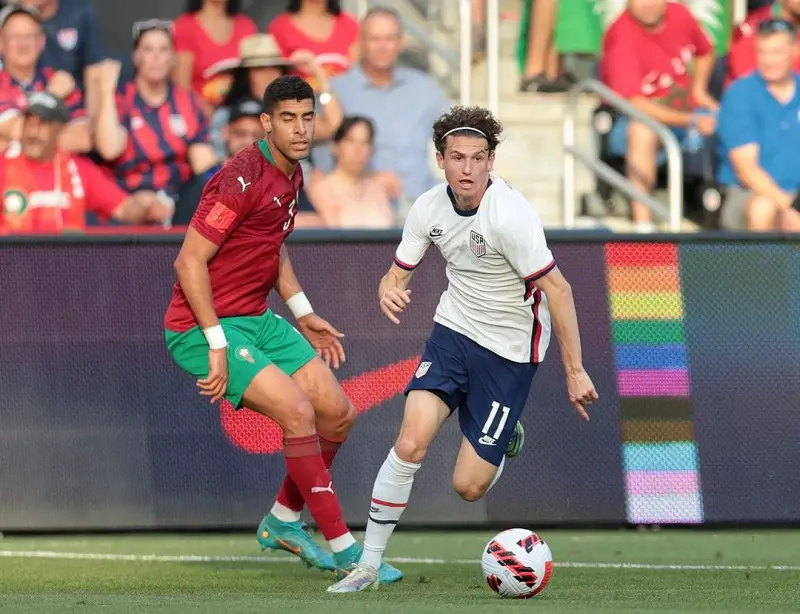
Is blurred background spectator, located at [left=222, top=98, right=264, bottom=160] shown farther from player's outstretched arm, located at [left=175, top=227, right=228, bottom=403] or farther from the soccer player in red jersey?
player's outstretched arm, located at [left=175, top=227, right=228, bottom=403]

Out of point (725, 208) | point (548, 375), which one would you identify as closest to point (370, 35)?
point (725, 208)

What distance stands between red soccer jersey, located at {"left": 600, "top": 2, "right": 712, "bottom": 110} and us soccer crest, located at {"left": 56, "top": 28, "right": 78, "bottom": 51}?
4.24 meters

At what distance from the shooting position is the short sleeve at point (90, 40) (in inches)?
449

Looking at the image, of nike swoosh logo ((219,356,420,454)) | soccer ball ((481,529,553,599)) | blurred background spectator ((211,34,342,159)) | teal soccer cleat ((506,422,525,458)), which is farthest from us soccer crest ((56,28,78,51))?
soccer ball ((481,529,553,599))

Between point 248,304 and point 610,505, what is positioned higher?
point 248,304

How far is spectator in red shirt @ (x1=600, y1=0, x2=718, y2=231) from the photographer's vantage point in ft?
39.1

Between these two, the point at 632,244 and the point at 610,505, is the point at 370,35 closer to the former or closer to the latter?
the point at 632,244

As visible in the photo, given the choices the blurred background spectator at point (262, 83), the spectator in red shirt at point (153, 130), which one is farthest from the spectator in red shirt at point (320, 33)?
the spectator in red shirt at point (153, 130)

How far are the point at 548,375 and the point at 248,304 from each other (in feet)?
7.65

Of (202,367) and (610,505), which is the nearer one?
(202,367)

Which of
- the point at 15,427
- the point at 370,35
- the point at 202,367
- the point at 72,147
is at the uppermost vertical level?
the point at 370,35

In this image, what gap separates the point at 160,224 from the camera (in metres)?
10.9

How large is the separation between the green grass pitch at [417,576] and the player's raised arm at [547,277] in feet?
3.21

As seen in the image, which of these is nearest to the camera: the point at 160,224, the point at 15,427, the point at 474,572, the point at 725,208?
the point at 474,572
